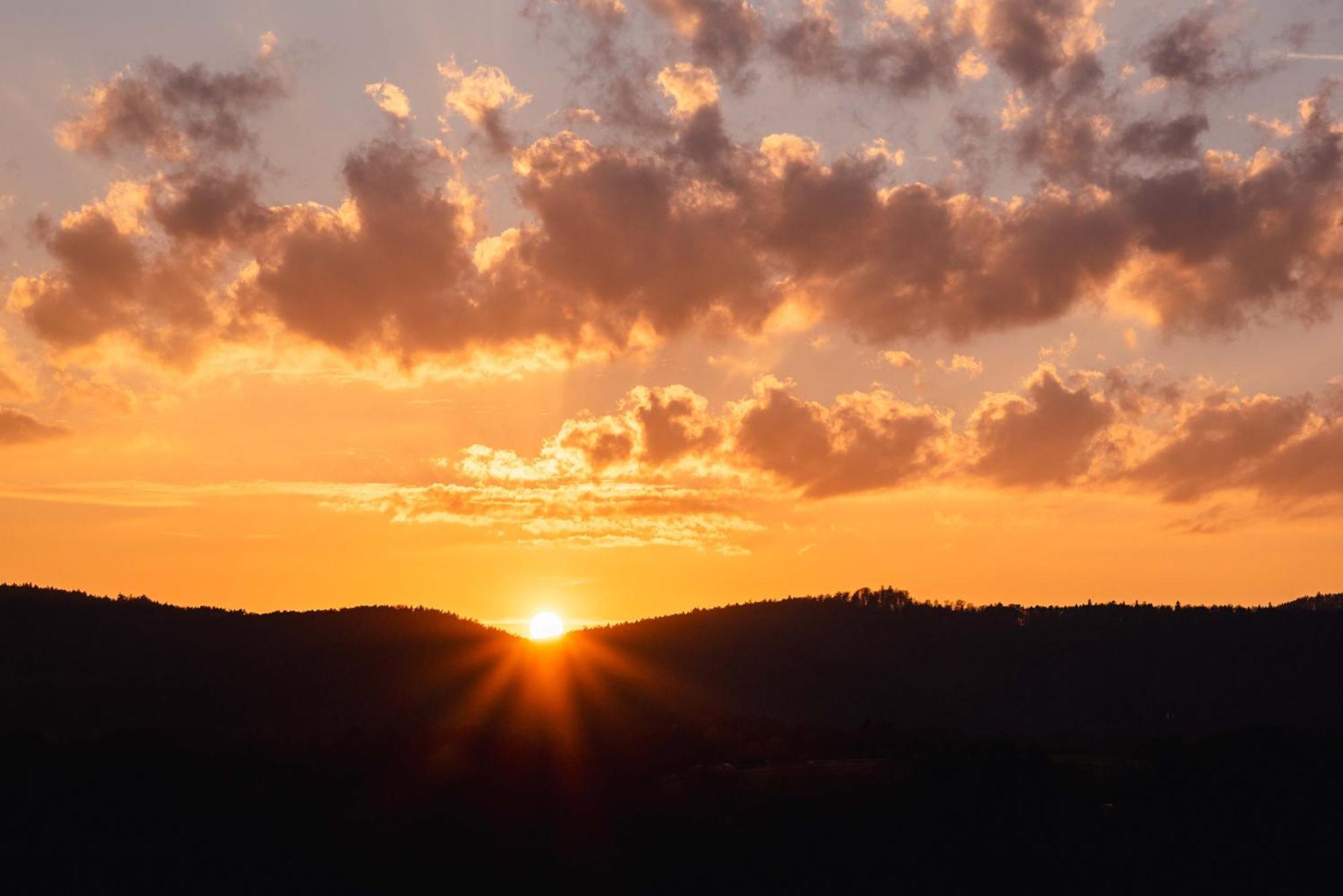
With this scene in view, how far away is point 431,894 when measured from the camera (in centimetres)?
10850

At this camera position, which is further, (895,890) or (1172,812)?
(1172,812)

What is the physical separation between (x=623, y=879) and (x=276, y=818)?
47.7 metres

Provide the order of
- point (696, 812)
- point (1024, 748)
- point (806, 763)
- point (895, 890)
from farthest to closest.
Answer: point (1024, 748), point (806, 763), point (696, 812), point (895, 890)

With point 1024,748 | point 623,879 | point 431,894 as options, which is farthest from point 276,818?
point 1024,748

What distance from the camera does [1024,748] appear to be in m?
137

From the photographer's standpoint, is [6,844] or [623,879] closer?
[623,879]

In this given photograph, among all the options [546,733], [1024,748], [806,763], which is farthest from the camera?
[546,733]

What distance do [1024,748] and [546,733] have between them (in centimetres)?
7356

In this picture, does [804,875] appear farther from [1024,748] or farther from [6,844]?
[6,844]

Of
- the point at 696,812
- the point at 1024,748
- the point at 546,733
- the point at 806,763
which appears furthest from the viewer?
the point at 546,733

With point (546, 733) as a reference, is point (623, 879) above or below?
below

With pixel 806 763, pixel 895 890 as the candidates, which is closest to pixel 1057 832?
pixel 895 890

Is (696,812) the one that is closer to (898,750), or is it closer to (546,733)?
(898,750)

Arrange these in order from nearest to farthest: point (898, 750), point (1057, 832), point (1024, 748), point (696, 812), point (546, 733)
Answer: point (1057, 832), point (696, 812), point (1024, 748), point (898, 750), point (546, 733)
